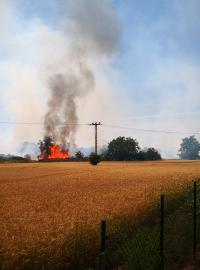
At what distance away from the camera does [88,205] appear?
24297 mm

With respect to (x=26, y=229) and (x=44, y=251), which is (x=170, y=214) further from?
(x=44, y=251)

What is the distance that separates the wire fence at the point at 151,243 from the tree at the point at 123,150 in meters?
115

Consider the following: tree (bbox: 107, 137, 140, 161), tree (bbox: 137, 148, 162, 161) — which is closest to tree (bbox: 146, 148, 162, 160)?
tree (bbox: 137, 148, 162, 161)

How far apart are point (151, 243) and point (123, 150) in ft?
404

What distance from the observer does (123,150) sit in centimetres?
13675

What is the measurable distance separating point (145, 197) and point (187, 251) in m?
12.7

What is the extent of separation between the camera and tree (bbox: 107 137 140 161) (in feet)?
449

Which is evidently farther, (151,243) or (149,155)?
(149,155)

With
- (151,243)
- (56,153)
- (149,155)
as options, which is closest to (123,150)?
(149,155)

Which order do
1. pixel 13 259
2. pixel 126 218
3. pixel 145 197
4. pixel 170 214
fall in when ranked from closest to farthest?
pixel 13 259 → pixel 126 218 → pixel 170 214 → pixel 145 197

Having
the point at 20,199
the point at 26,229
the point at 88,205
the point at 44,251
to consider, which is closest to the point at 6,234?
the point at 26,229

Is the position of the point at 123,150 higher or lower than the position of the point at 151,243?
higher

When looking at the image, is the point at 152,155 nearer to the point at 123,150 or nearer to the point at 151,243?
the point at 123,150

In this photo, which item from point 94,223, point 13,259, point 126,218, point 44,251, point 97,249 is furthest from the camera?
point 126,218
